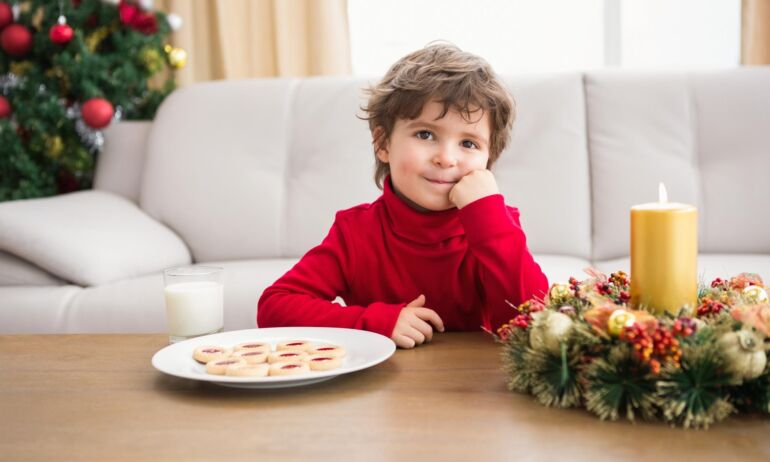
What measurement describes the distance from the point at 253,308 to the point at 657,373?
1.43 metres

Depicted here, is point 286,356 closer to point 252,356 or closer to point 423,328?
point 252,356

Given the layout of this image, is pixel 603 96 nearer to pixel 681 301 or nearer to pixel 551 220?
pixel 551 220

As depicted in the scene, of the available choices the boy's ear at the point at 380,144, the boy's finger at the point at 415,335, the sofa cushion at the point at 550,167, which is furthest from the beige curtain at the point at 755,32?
the boy's finger at the point at 415,335

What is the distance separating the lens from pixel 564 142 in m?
2.50

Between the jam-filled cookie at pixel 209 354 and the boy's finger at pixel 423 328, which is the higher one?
the jam-filled cookie at pixel 209 354

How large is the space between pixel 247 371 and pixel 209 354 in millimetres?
116

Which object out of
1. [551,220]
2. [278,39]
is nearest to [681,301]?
[551,220]

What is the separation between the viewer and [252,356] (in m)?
0.94

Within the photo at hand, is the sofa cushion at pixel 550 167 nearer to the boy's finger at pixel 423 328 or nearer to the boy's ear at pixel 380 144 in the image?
the boy's ear at pixel 380 144

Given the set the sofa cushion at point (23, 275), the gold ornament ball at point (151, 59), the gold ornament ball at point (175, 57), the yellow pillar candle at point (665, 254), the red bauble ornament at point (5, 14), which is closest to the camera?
the yellow pillar candle at point (665, 254)

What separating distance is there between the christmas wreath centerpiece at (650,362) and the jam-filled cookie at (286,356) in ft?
0.83

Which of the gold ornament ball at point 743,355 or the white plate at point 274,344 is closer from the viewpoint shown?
the gold ornament ball at point 743,355

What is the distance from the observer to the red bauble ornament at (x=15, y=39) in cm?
299

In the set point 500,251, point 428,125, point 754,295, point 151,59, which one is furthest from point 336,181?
point 754,295
